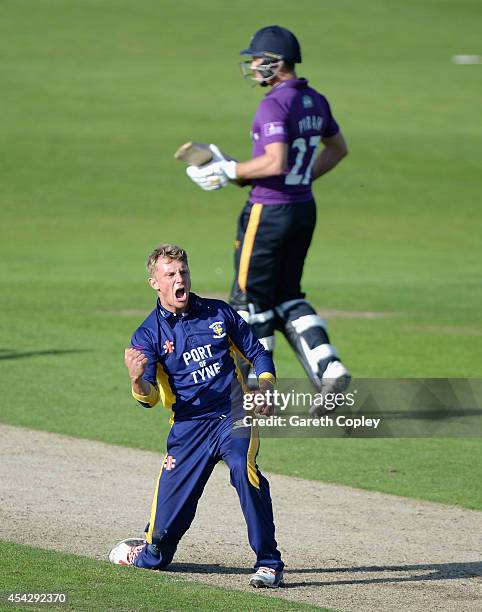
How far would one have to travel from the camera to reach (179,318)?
6797 mm

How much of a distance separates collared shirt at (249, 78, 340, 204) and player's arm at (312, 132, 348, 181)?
396 mm

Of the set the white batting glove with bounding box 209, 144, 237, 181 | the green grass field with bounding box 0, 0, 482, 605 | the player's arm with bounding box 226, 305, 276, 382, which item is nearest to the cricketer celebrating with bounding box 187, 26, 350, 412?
the white batting glove with bounding box 209, 144, 237, 181

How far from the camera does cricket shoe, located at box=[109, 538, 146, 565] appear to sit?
269 inches

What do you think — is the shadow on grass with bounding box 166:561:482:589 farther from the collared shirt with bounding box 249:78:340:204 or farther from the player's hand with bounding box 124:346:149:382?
the collared shirt with bounding box 249:78:340:204

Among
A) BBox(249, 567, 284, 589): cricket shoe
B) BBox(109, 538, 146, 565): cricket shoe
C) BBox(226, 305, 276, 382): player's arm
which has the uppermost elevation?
BBox(226, 305, 276, 382): player's arm

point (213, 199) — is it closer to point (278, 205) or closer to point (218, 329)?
point (278, 205)

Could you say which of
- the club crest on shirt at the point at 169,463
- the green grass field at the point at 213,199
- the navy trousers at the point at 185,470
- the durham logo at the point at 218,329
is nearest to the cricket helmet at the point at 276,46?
the green grass field at the point at 213,199

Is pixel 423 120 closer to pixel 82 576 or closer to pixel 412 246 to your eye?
pixel 412 246

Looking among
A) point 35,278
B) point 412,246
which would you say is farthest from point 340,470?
point 412,246

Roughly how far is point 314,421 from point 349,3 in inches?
1770

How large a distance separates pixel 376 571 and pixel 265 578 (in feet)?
2.45

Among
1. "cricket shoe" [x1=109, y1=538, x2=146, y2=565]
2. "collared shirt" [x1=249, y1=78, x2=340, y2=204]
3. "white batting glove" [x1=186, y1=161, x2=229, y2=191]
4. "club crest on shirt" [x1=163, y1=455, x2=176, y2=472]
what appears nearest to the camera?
"club crest on shirt" [x1=163, y1=455, x2=176, y2=472]

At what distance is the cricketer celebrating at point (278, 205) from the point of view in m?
10.4

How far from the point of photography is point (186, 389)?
6750mm
